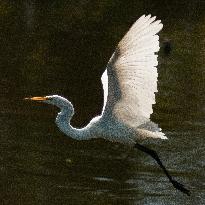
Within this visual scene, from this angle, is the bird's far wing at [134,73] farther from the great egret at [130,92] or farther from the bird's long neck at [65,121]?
the bird's long neck at [65,121]

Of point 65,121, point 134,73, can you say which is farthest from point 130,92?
point 65,121

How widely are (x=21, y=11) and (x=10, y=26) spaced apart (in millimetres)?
3397

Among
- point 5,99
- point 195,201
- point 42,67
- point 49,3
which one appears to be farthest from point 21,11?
point 195,201

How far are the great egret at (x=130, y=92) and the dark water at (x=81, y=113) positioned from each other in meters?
2.30

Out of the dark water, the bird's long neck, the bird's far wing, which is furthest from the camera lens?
the dark water

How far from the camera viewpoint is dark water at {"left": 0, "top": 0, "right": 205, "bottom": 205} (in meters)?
13.1

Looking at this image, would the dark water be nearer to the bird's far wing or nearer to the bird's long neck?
the bird's long neck

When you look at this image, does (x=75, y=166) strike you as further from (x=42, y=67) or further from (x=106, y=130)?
(x=42, y=67)

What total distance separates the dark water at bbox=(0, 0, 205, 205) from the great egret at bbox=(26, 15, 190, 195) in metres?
2.30

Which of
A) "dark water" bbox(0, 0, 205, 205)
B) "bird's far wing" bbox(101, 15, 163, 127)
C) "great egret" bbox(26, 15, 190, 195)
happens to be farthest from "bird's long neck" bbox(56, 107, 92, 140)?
"dark water" bbox(0, 0, 205, 205)

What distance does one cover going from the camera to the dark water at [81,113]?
43.0 ft

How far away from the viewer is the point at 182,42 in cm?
2681

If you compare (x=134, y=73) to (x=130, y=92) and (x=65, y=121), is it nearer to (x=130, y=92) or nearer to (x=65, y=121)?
(x=130, y=92)

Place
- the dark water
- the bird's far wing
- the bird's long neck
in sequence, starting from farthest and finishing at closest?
the dark water < the bird's long neck < the bird's far wing
